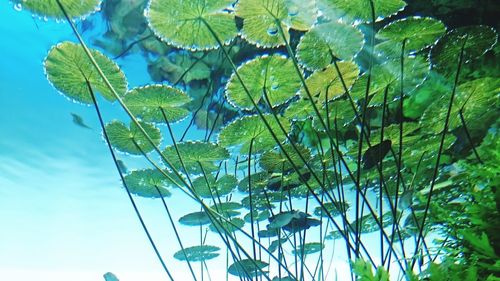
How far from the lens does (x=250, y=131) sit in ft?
7.82

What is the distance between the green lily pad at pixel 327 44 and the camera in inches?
76.2

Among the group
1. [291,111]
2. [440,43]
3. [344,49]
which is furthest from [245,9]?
[440,43]

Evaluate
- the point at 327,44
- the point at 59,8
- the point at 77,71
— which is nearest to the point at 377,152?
the point at 327,44

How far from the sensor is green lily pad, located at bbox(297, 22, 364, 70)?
1.94m

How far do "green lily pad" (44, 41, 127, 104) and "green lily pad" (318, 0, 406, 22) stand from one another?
1271 millimetres

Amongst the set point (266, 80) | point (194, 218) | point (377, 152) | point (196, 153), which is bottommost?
point (377, 152)

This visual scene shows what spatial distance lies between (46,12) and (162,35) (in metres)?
0.59

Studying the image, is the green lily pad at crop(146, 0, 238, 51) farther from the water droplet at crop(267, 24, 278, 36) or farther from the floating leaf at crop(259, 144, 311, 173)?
the floating leaf at crop(259, 144, 311, 173)

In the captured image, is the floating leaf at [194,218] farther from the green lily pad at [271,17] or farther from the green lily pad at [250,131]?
the green lily pad at [271,17]

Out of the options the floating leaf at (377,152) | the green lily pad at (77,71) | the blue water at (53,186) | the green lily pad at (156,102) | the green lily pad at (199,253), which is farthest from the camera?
the blue water at (53,186)

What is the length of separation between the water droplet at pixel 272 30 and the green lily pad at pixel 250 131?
21.4 inches

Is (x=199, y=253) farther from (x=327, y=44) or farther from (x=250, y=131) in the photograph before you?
(x=327, y=44)

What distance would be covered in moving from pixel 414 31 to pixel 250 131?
3.95 ft

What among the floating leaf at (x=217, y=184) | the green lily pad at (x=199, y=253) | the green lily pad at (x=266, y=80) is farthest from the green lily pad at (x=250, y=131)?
the green lily pad at (x=199, y=253)
